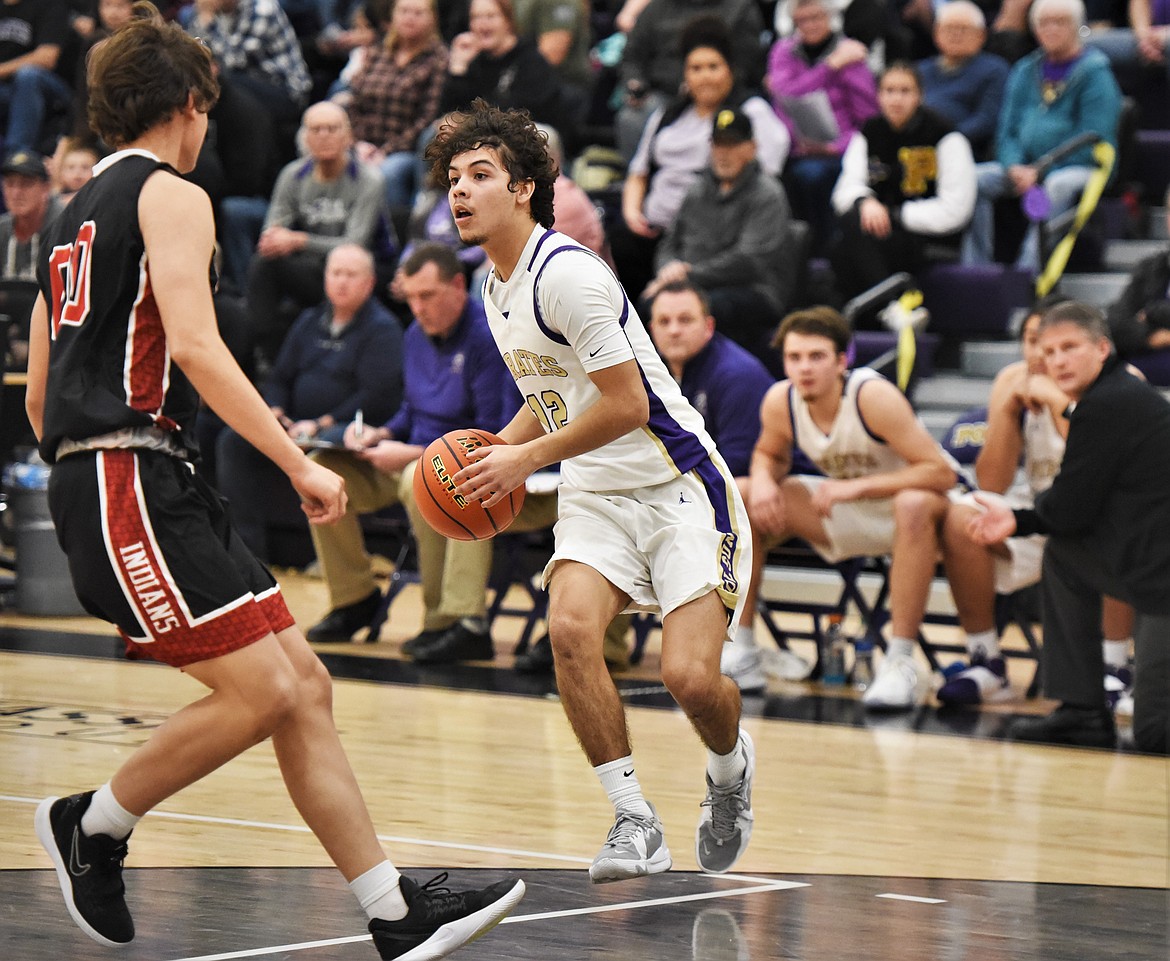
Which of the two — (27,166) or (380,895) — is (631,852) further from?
(27,166)

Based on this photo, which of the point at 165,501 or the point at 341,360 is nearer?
the point at 165,501

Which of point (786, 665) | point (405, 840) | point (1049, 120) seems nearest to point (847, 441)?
point (786, 665)

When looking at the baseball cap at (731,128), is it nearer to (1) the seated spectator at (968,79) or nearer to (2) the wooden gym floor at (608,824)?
(1) the seated spectator at (968,79)

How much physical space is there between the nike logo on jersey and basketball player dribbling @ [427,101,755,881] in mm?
1105

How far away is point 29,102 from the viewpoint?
503 inches

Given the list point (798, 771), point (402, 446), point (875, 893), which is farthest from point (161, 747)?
point (402, 446)

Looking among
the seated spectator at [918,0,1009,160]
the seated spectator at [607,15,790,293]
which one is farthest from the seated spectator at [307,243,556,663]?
the seated spectator at [918,0,1009,160]

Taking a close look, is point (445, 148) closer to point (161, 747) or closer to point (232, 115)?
point (161, 747)

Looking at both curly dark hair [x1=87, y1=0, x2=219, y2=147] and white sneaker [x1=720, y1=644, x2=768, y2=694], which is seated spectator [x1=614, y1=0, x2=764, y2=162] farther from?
curly dark hair [x1=87, y1=0, x2=219, y2=147]

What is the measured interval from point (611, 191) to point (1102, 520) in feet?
16.3

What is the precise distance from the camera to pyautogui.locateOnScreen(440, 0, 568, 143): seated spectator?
1065 cm

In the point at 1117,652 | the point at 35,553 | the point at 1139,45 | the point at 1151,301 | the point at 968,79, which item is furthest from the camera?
the point at 1139,45

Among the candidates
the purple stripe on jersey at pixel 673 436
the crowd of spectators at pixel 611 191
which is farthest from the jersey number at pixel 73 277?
the crowd of spectators at pixel 611 191

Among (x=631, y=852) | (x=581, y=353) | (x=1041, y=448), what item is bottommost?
(x=631, y=852)
